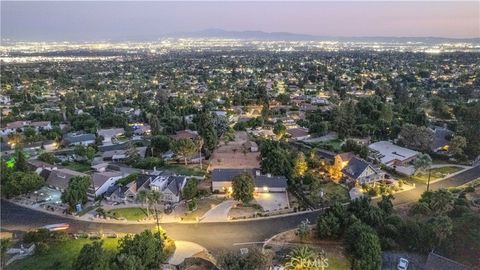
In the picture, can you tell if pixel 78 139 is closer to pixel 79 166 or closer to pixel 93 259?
pixel 79 166

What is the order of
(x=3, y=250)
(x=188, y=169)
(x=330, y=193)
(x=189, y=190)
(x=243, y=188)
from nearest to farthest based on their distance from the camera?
(x=3, y=250) < (x=243, y=188) < (x=189, y=190) < (x=330, y=193) < (x=188, y=169)

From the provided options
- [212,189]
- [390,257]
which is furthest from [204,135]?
[390,257]

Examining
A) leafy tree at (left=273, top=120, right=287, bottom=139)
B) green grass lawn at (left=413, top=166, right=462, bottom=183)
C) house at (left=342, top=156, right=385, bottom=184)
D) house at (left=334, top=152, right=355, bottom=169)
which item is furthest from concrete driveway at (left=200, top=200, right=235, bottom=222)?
leafy tree at (left=273, top=120, right=287, bottom=139)

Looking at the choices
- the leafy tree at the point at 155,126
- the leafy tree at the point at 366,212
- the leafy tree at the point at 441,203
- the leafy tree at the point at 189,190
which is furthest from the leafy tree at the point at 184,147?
the leafy tree at the point at 441,203

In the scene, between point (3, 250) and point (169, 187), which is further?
point (169, 187)

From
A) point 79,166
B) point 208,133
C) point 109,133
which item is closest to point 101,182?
point 79,166

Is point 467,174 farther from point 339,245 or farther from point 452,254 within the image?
point 339,245

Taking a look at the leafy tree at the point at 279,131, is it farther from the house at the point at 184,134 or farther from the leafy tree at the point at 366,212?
the leafy tree at the point at 366,212

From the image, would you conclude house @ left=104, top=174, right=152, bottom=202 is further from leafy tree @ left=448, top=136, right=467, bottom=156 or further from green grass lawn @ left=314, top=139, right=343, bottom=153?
leafy tree @ left=448, top=136, right=467, bottom=156
